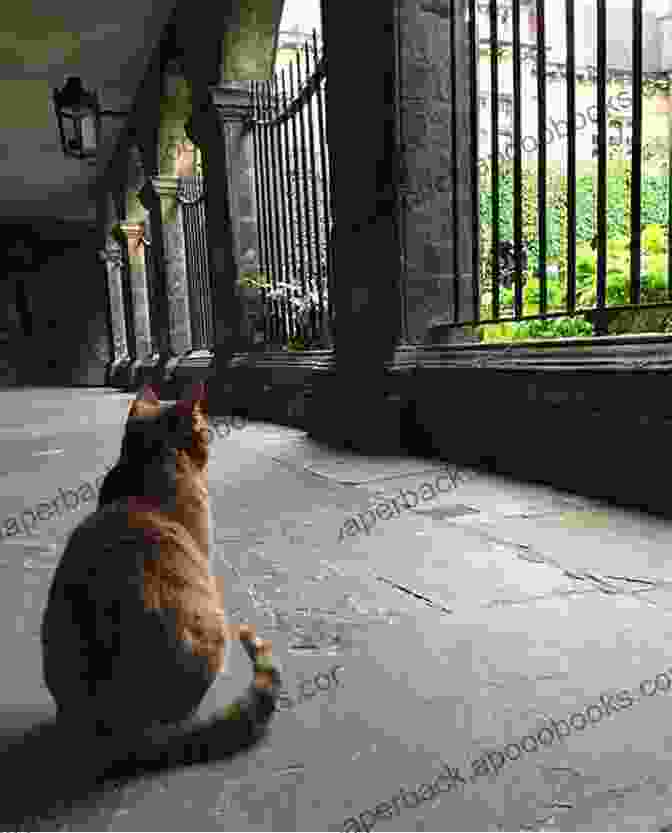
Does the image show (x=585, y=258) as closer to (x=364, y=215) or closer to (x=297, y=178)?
(x=297, y=178)

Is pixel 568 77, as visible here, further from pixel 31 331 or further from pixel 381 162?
pixel 31 331

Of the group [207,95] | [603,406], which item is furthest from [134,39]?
[603,406]

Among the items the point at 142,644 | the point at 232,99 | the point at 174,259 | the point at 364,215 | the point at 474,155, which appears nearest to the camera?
the point at 142,644

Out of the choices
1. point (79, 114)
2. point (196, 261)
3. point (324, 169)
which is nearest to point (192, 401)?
point (324, 169)

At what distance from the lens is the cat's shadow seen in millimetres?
1083

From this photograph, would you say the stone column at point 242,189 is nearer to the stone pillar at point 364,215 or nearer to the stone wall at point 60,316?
the stone pillar at point 364,215

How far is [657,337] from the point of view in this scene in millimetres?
2809

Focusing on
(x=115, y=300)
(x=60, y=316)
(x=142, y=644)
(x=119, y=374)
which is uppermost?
(x=115, y=300)

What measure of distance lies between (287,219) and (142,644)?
19.8ft

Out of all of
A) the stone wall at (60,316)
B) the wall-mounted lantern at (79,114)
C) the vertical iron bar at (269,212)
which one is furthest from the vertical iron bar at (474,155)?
the stone wall at (60,316)

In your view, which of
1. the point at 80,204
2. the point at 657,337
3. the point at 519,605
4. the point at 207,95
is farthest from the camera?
the point at 80,204

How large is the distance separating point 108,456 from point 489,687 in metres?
3.80

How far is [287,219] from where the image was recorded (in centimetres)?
671

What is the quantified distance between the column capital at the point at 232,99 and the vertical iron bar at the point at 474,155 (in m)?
3.25
